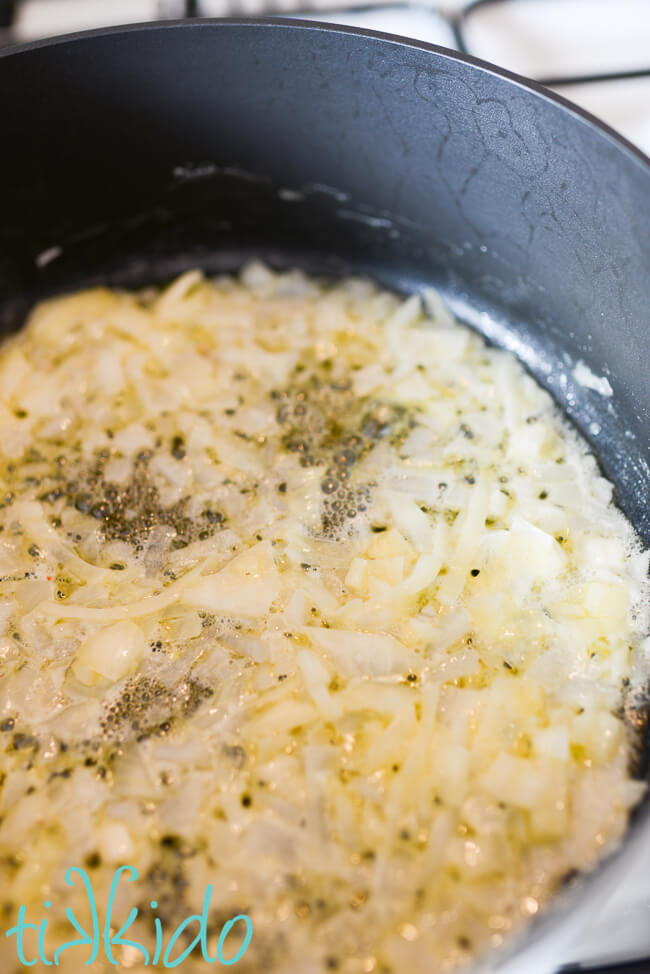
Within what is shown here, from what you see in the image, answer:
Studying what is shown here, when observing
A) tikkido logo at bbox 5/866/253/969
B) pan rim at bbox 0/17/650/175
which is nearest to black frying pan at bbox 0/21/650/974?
pan rim at bbox 0/17/650/175

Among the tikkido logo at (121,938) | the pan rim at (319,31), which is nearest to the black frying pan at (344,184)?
the pan rim at (319,31)

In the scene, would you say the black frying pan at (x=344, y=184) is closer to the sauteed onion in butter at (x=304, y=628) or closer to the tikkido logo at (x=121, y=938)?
the sauteed onion in butter at (x=304, y=628)

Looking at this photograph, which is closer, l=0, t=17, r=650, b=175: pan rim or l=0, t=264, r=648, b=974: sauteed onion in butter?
l=0, t=264, r=648, b=974: sauteed onion in butter

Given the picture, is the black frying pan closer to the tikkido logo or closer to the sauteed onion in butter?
the sauteed onion in butter

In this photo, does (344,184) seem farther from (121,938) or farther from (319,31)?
(121,938)

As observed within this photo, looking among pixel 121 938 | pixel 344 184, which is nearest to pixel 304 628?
pixel 121 938

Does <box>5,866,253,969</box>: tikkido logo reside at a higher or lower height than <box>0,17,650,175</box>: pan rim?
lower
